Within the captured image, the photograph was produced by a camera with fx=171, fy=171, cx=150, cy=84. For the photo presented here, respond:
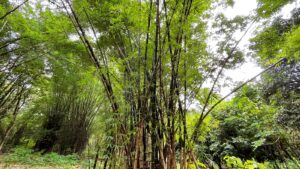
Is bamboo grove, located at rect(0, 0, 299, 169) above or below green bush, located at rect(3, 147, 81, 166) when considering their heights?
above

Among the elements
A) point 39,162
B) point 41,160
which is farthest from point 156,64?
point 41,160

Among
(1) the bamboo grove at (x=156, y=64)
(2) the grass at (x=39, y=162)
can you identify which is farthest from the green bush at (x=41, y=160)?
(1) the bamboo grove at (x=156, y=64)

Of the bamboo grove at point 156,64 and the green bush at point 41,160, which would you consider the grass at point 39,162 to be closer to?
the green bush at point 41,160

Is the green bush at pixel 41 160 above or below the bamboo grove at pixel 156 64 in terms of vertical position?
below

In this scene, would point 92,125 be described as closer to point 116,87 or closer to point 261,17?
point 116,87

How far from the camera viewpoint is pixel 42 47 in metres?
3.53

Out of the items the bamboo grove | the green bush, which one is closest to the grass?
the green bush

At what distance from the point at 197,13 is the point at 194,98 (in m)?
0.90

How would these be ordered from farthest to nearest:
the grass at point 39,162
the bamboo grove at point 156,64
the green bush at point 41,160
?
the green bush at point 41,160
the grass at point 39,162
the bamboo grove at point 156,64

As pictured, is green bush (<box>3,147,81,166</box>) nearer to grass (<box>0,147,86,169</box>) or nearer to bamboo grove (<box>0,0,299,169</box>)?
grass (<box>0,147,86,169</box>)

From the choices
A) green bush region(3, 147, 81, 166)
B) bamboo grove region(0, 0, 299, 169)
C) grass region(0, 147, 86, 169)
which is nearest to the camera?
bamboo grove region(0, 0, 299, 169)

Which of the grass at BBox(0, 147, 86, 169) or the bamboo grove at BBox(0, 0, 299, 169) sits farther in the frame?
the grass at BBox(0, 147, 86, 169)

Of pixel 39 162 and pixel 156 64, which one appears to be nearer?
pixel 156 64

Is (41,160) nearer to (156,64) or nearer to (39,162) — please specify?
(39,162)
